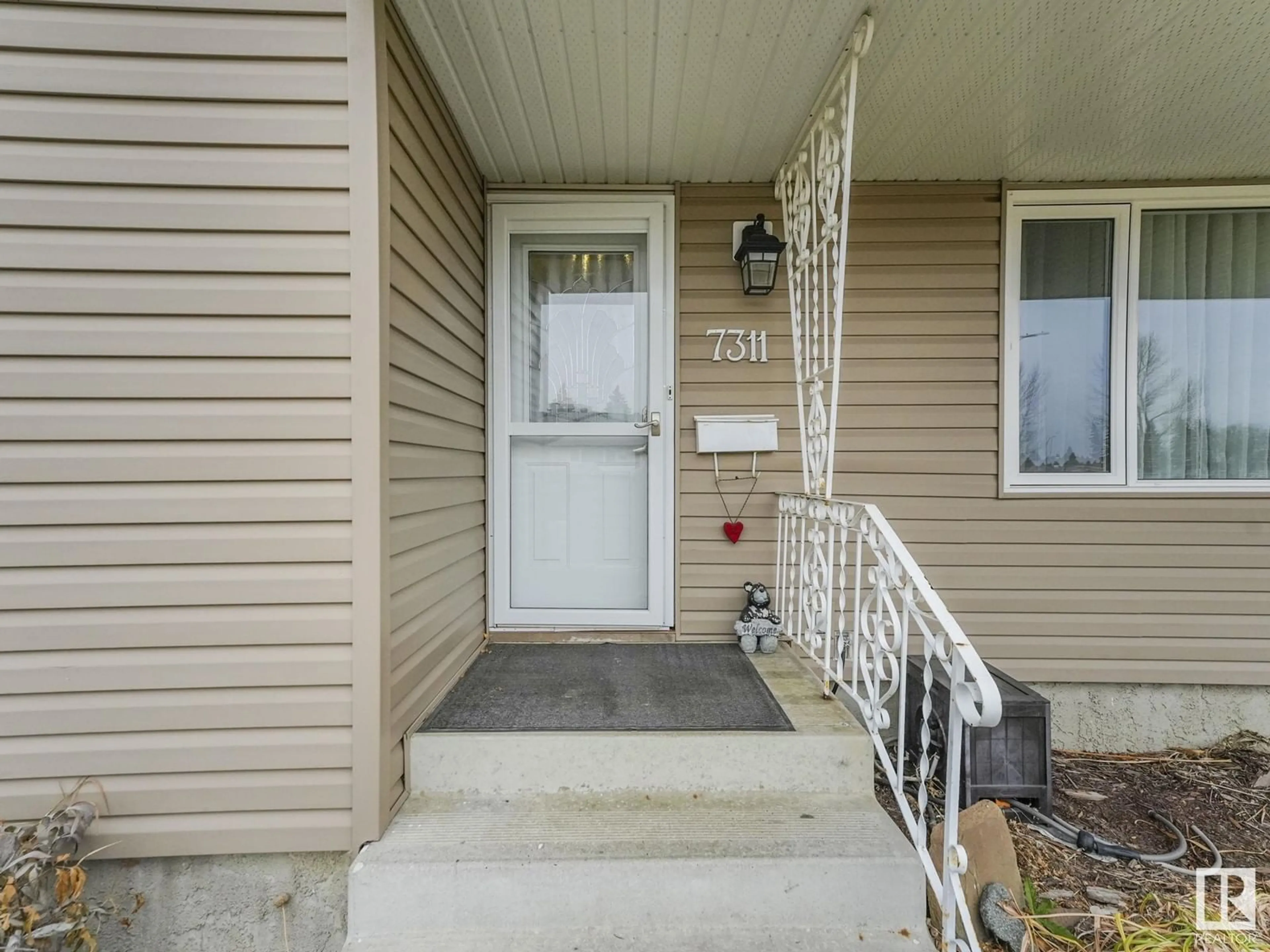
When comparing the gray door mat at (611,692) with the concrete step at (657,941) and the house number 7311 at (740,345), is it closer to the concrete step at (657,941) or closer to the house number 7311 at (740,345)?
the concrete step at (657,941)

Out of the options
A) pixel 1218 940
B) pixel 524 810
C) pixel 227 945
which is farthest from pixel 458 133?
pixel 1218 940

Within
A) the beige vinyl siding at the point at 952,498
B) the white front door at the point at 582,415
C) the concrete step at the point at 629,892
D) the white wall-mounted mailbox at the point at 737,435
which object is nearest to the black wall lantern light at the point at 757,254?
the beige vinyl siding at the point at 952,498

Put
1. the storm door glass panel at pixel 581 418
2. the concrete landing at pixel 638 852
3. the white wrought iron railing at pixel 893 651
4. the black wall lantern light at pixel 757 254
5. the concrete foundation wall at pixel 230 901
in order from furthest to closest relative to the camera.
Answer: the storm door glass panel at pixel 581 418, the black wall lantern light at pixel 757 254, the concrete foundation wall at pixel 230 901, the concrete landing at pixel 638 852, the white wrought iron railing at pixel 893 651

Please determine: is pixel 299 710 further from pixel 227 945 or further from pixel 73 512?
pixel 73 512

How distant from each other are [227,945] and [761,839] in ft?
4.86

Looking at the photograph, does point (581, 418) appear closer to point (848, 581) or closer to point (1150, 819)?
point (848, 581)

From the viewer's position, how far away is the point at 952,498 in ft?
8.08

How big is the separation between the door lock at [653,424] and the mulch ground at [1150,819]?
5.47 ft

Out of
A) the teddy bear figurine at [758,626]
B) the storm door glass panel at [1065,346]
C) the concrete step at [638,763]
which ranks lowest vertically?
the concrete step at [638,763]

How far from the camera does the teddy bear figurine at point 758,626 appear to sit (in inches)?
90.6

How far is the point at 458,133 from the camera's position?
207 centimetres

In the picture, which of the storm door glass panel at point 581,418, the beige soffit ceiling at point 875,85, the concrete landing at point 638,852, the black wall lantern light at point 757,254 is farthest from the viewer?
the storm door glass panel at point 581,418

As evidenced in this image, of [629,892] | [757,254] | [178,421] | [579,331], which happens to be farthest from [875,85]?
[629,892]

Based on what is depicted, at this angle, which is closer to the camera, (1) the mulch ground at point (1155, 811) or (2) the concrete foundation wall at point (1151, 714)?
(1) the mulch ground at point (1155, 811)
